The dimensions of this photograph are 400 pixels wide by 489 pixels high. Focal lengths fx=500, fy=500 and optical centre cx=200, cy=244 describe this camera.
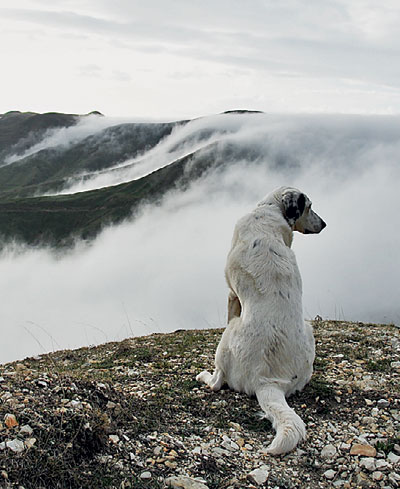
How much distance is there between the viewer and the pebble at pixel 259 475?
5719 millimetres

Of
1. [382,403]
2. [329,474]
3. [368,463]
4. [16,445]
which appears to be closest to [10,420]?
[16,445]

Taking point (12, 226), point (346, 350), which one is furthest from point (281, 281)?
point (12, 226)

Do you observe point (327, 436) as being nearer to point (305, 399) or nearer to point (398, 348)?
point (305, 399)

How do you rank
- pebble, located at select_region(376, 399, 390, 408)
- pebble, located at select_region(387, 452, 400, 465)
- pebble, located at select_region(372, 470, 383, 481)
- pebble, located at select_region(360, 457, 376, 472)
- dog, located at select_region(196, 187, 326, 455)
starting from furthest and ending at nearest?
pebble, located at select_region(376, 399, 390, 408)
dog, located at select_region(196, 187, 326, 455)
pebble, located at select_region(387, 452, 400, 465)
pebble, located at select_region(360, 457, 376, 472)
pebble, located at select_region(372, 470, 383, 481)

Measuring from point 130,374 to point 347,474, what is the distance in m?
5.03

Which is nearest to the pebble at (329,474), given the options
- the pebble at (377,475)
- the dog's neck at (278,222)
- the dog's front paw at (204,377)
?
the pebble at (377,475)

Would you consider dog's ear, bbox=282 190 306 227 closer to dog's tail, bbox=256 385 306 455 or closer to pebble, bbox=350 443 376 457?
Result: dog's tail, bbox=256 385 306 455

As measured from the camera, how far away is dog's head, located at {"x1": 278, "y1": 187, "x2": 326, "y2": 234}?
8781mm

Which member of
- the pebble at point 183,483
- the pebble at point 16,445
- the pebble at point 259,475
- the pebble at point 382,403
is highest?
the pebble at point 16,445

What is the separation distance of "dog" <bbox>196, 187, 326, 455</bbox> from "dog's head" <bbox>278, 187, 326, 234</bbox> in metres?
0.47

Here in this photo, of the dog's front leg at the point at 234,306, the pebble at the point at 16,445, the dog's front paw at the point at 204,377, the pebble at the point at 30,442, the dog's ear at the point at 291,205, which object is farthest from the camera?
the dog's front paw at the point at 204,377

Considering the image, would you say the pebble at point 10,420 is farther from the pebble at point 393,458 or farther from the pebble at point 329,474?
the pebble at point 393,458

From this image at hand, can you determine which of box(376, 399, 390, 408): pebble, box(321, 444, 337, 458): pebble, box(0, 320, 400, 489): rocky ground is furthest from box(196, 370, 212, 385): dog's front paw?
box(376, 399, 390, 408): pebble

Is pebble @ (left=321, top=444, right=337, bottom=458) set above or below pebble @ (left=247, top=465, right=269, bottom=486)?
below
